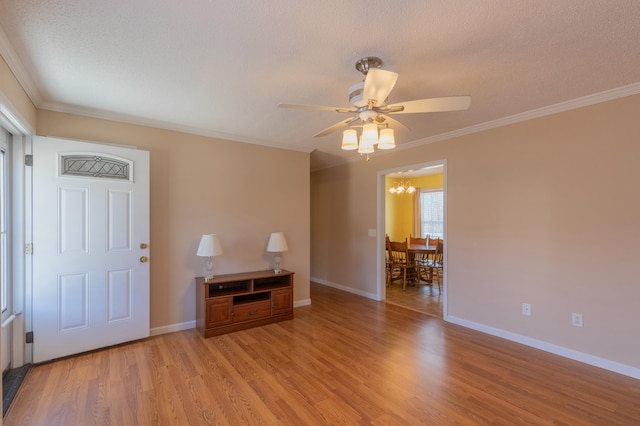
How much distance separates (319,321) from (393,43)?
318 centimetres

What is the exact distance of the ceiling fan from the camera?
1650 millimetres

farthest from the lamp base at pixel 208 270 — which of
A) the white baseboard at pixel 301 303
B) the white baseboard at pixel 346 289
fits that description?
the white baseboard at pixel 346 289

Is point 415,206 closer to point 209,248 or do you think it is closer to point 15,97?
point 209,248

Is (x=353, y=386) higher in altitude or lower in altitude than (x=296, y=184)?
lower

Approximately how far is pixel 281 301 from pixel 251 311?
41 centimetres

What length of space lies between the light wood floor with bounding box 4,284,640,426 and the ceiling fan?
2027mm

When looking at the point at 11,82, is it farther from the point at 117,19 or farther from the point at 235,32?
the point at 235,32

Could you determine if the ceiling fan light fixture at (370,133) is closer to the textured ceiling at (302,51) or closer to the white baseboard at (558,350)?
the textured ceiling at (302,51)

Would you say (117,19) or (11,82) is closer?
(117,19)

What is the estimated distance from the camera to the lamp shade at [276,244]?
391 centimetres

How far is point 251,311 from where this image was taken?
3.56 meters

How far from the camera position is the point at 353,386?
2.31 metres

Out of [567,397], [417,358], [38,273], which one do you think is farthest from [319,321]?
[38,273]

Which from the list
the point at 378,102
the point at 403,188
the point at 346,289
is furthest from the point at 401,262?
the point at 378,102
